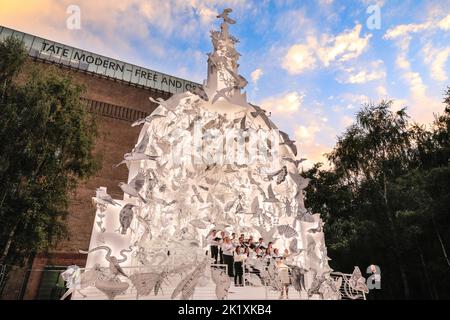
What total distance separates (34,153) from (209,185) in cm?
807

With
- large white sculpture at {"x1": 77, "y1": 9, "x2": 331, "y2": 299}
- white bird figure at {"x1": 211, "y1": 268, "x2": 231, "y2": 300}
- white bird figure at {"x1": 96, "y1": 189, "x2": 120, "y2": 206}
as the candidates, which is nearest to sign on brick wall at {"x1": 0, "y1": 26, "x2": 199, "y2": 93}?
large white sculpture at {"x1": 77, "y1": 9, "x2": 331, "y2": 299}

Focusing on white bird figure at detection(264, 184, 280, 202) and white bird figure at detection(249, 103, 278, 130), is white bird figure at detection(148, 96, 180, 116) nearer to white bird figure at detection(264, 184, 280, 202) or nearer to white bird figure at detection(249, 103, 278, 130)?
white bird figure at detection(249, 103, 278, 130)

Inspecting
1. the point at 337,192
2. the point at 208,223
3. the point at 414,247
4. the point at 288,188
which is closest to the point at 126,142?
the point at 208,223

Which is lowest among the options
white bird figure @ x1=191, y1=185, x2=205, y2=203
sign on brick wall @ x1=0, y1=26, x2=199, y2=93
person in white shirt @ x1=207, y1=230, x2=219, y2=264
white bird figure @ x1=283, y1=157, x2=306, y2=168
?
person in white shirt @ x1=207, y1=230, x2=219, y2=264

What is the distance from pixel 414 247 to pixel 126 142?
21.5m

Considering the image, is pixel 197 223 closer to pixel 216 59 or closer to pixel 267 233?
pixel 267 233

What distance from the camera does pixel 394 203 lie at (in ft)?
64.2

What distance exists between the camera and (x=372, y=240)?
19516 mm

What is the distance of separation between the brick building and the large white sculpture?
7.98 meters

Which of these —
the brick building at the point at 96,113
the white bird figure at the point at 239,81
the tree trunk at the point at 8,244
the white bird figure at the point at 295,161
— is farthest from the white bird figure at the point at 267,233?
the brick building at the point at 96,113

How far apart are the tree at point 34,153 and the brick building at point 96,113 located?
132 inches

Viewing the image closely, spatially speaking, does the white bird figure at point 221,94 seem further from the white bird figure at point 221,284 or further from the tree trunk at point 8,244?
the tree trunk at point 8,244

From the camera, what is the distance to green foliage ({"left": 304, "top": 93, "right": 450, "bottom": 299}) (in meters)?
17.0

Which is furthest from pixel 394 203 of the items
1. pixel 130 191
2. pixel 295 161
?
pixel 130 191
